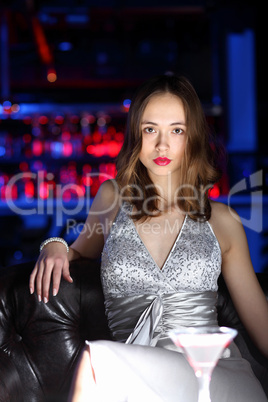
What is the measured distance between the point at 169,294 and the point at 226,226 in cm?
35

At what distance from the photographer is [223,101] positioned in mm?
6129

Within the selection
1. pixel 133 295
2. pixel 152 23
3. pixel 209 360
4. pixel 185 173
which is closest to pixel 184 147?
pixel 185 173

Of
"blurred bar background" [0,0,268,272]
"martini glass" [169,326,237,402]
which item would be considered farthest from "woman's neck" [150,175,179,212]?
"blurred bar background" [0,0,268,272]

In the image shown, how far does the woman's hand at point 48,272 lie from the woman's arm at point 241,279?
0.58 m

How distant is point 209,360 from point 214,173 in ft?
3.95

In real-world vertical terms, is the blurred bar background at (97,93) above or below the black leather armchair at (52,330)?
above

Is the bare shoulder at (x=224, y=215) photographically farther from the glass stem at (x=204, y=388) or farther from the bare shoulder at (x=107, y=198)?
the glass stem at (x=204, y=388)

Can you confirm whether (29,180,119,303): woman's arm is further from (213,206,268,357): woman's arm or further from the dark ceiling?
the dark ceiling

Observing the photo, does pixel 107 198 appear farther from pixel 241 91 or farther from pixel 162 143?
pixel 241 91

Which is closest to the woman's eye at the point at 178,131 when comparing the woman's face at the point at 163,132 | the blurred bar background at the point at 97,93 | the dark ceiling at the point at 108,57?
the woman's face at the point at 163,132

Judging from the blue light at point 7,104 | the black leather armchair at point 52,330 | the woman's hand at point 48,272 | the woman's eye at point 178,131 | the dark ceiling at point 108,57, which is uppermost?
the dark ceiling at point 108,57

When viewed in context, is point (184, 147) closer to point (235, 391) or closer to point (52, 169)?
point (235, 391)

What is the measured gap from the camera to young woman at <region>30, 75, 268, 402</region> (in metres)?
1.82

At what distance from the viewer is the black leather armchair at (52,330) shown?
188 cm
